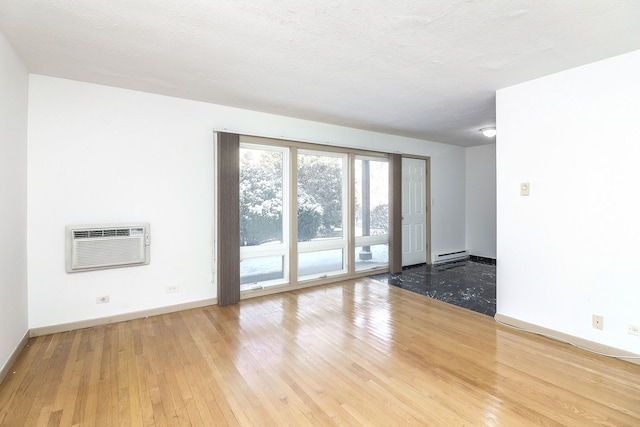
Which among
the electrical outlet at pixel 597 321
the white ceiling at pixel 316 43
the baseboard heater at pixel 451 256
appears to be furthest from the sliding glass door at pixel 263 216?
the baseboard heater at pixel 451 256

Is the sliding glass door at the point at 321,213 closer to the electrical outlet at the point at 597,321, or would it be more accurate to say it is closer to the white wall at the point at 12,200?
the white wall at the point at 12,200

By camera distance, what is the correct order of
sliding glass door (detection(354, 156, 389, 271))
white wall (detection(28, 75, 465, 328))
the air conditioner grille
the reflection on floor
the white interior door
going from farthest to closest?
the white interior door
sliding glass door (detection(354, 156, 389, 271))
the reflection on floor
the air conditioner grille
white wall (detection(28, 75, 465, 328))

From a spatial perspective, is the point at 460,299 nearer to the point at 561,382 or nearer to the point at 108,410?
the point at 561,382

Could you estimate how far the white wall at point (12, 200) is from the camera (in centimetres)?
230

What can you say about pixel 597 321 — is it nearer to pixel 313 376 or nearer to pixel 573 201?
pixel 573 201

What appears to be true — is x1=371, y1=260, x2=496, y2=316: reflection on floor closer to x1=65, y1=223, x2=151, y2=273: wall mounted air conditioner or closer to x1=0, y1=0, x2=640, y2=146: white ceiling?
x1=0, y1=0, x2=640, y2=146: white ceiling

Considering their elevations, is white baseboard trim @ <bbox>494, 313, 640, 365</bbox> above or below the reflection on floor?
below

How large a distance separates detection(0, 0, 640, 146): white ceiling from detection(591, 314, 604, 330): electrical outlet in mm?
2198

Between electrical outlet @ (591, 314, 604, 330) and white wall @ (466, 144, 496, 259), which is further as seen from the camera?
white wall @ (466, 144, 496, 259)

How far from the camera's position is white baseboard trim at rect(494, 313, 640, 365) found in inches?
99.1

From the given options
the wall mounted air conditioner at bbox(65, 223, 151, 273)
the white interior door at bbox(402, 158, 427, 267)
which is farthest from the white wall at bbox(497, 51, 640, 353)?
the wall mounted air conditioner at bbox(65, 223, 151, 273)

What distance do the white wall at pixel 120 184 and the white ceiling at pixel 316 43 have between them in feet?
0.88

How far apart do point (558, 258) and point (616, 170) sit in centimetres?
88

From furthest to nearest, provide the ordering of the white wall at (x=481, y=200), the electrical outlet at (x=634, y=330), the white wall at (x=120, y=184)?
the white wall at (x=481, y=200)
the white wall at (x=120, y=184)
the electrical outlet at (x=634, y=330)
